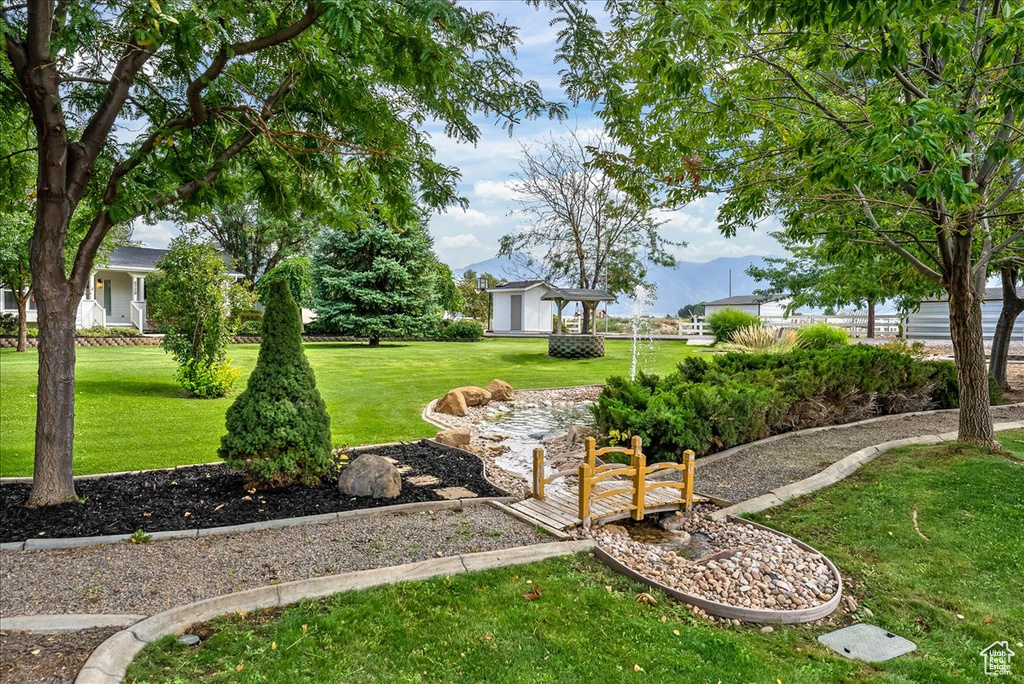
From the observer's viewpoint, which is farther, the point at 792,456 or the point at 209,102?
the point at 792,456

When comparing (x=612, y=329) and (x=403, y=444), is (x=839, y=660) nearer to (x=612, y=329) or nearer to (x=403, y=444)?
(x=403, y=444)

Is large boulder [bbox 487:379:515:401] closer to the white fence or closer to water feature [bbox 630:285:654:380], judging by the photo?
water feature [bbox 630:285:654:380]

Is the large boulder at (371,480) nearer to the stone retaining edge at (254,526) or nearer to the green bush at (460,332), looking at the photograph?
the stone retaining edge at (254,526)

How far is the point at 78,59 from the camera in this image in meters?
5.80

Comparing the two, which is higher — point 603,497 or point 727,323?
point 727,323

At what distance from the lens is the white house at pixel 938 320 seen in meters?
28.0

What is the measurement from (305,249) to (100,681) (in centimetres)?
3324

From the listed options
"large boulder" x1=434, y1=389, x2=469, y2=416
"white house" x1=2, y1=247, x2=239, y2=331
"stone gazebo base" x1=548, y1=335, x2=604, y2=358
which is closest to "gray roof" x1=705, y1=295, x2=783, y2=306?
"stone gazebo base" x1=548, y1=335, x2=604, y2=358

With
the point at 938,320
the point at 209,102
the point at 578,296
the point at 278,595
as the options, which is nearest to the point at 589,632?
the point at 278,595

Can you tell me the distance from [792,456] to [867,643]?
159 inches

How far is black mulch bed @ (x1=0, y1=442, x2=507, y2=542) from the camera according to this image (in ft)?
15.5

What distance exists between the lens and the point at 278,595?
3641 mm

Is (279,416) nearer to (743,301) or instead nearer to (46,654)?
(46,654)

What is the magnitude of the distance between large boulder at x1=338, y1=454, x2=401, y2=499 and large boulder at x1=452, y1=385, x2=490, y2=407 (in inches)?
229
